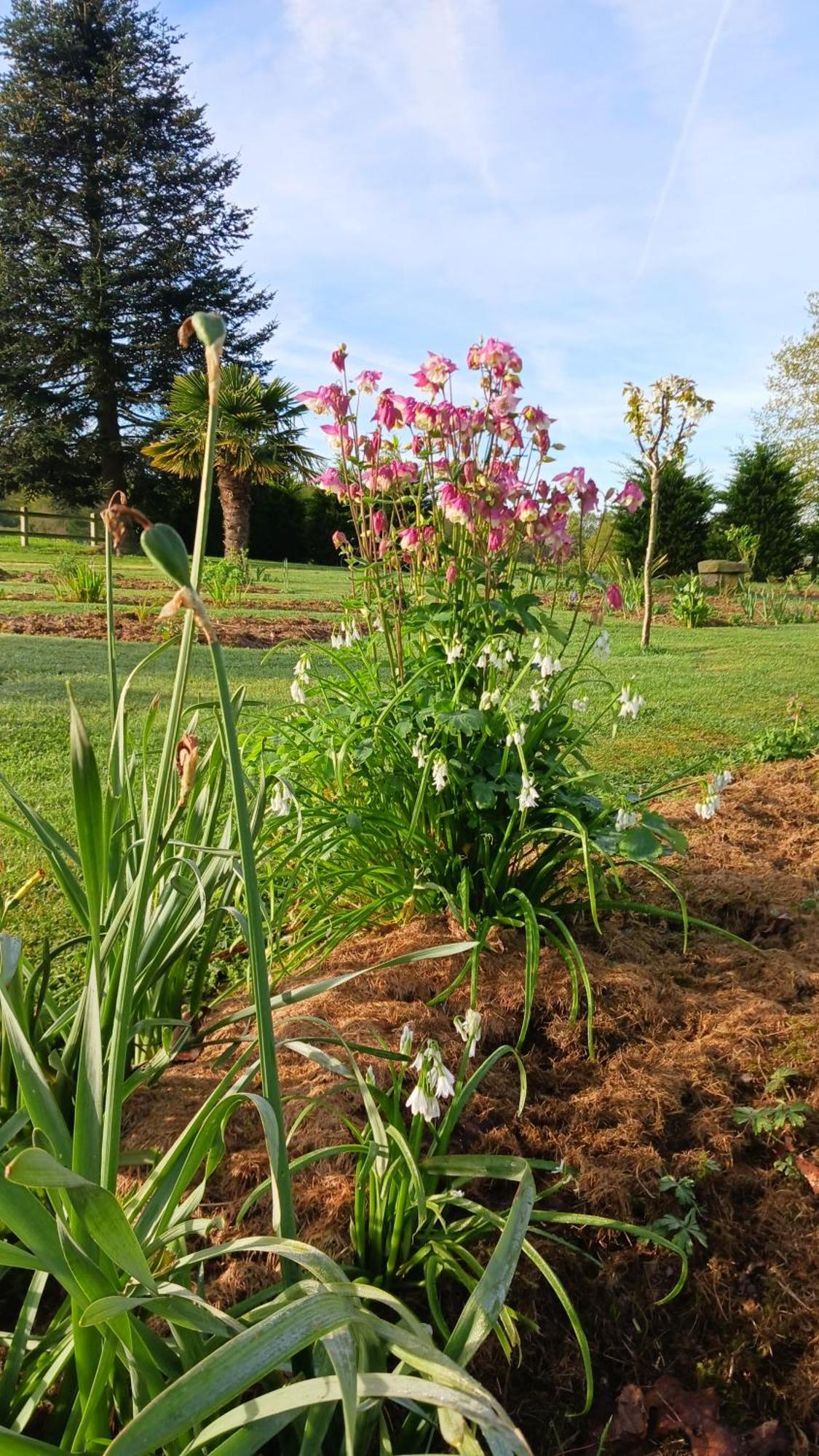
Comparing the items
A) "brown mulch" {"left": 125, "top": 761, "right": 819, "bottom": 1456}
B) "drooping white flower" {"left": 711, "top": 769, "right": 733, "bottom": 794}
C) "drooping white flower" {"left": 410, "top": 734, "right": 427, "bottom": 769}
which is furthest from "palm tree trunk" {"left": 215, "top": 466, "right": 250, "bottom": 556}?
"brown mulch" {"left": 125, "top": 761, "right": 819, "bottom": 1456}

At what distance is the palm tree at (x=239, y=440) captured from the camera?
15.8 meters

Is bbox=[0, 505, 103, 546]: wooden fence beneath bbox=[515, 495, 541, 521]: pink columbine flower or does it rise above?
above

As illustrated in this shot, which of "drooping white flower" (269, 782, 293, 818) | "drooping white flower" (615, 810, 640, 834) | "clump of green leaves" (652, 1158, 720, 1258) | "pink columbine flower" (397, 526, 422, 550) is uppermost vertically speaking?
"pink columbine flower" (397, 526, 422, 550)

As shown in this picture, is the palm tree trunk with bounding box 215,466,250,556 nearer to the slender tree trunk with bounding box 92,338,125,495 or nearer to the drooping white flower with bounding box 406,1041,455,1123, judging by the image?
the slender tree trunk with bounding box 92,338,125,495

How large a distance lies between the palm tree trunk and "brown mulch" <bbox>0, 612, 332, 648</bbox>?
8.49m

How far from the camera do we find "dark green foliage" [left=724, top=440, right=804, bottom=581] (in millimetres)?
16438

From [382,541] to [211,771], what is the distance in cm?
98

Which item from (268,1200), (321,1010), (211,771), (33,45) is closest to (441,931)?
(321,1010)

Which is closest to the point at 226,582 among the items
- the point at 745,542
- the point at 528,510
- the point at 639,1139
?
the point at 745,542

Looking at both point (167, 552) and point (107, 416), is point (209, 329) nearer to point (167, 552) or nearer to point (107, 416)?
point (167, 552)

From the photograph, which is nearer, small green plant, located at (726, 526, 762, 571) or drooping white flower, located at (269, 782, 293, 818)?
drooping white flower, located at (269, 782, 293, 818)

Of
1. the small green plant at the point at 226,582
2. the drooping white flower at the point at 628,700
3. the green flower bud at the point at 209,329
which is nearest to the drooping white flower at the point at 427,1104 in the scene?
the green flower bud at the point at 209,329

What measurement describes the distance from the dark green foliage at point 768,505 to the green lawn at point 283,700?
7.98 meters

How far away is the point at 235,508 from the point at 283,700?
1286 centimetres
